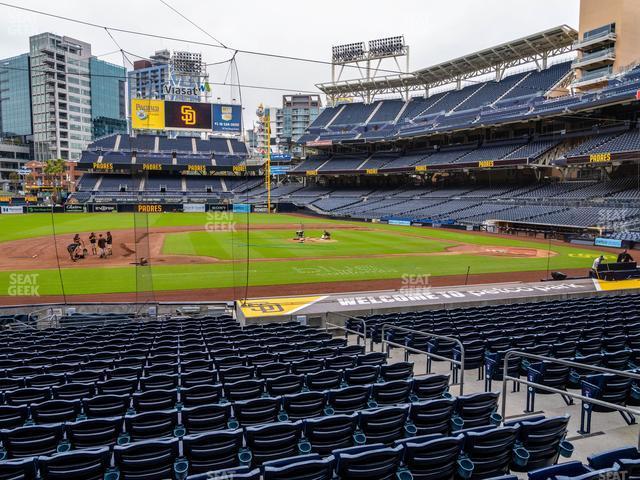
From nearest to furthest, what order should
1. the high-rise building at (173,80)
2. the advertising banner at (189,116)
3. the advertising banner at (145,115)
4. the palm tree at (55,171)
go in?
the advertising banner at (145,115)
the high-rise building at (173,80)
the advertising banner at (189,116)
the palm tree at (55,171)

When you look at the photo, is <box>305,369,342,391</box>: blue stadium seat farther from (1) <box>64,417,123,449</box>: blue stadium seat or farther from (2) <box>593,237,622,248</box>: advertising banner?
(2) <box>593,237,622,248</box>: advertising banner

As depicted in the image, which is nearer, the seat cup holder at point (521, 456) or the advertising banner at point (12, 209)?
the seat cup holder at point (521, 456)

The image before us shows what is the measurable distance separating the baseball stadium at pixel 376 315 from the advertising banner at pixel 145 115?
255 millimetres

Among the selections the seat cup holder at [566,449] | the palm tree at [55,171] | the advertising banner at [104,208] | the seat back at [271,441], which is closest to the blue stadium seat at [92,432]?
the seat back at [271,441]

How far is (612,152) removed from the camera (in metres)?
46.7

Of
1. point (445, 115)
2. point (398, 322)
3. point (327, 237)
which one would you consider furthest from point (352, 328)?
point (445, 115)

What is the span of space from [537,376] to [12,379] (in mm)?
9259

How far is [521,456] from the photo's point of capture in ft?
17.0

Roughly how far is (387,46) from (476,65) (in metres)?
20.7

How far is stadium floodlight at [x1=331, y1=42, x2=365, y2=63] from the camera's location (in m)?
89.9

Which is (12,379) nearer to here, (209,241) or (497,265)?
(497,265)

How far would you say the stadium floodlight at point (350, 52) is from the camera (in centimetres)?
8994

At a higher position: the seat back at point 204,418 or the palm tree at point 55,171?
the palm tree at point 55,171

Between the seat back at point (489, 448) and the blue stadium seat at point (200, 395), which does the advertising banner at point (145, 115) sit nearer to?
the blue stadium seat at point (200, 395)
